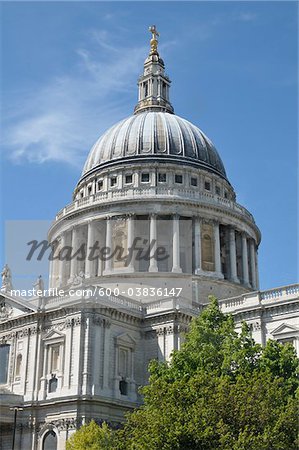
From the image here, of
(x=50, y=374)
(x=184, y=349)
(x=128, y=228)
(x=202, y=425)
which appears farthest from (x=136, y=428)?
(x=128, y=228)

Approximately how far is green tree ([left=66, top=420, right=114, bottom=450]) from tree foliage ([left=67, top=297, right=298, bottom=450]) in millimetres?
237

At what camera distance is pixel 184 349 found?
40.9 m

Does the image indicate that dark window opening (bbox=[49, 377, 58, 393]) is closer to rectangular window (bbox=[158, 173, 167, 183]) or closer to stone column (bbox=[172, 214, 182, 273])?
stone column (bbox=[172, 214, 182, 273])

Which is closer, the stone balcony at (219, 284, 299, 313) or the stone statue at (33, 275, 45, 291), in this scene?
the stone balcony at (219, 284, 299, 313)

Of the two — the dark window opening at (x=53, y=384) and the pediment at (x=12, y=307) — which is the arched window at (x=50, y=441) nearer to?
the dark window opening at (x=53, y=384)

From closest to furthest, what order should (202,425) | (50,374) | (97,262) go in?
(202,425), (50,374), (97,262)

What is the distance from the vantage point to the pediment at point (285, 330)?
5003 centimetres

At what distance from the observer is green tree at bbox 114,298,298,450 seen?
3134cm

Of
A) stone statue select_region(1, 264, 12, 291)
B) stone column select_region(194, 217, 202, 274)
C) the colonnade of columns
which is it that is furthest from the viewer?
the colonnade of columns

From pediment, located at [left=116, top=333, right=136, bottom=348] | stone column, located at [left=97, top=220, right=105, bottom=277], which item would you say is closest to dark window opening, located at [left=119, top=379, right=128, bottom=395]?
A: pediment, located at [left=116, top=333, right=136, bottom=348]

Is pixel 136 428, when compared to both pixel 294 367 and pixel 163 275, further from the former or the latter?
pixel 163 275

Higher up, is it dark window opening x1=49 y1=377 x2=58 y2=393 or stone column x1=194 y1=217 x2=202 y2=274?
Result: stone column x1=194 y1=217 x2=202 y2=274

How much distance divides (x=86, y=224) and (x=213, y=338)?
109ft

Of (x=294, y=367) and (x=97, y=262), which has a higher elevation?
(x=97, y=262)
